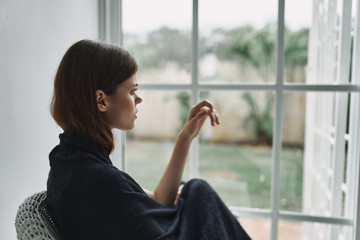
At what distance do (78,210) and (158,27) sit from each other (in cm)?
93

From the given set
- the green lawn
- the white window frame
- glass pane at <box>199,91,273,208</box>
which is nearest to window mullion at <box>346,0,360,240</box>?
the white window frame

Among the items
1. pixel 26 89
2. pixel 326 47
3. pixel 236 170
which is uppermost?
pixel 326 47

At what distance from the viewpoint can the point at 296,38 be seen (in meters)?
1.39

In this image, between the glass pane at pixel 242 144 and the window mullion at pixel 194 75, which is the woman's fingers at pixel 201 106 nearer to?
the window mullion at pixel 194 75

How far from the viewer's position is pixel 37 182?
111 cm

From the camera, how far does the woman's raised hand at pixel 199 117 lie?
4.10 feet

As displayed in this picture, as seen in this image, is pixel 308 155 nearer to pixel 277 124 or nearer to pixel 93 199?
pixel 277 124

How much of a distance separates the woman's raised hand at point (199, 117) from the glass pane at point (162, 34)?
0.84 ft

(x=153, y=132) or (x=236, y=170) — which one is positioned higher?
(x=153, y=132)

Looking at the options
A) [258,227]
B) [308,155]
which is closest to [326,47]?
[308,155]

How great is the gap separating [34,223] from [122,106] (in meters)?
0.40

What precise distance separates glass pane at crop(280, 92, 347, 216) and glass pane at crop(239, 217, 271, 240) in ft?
0.35

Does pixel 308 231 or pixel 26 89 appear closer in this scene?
pixel 26 89

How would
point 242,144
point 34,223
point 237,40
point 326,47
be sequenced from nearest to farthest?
point 34,223, point 326,47, point 237,40, point 242,144
